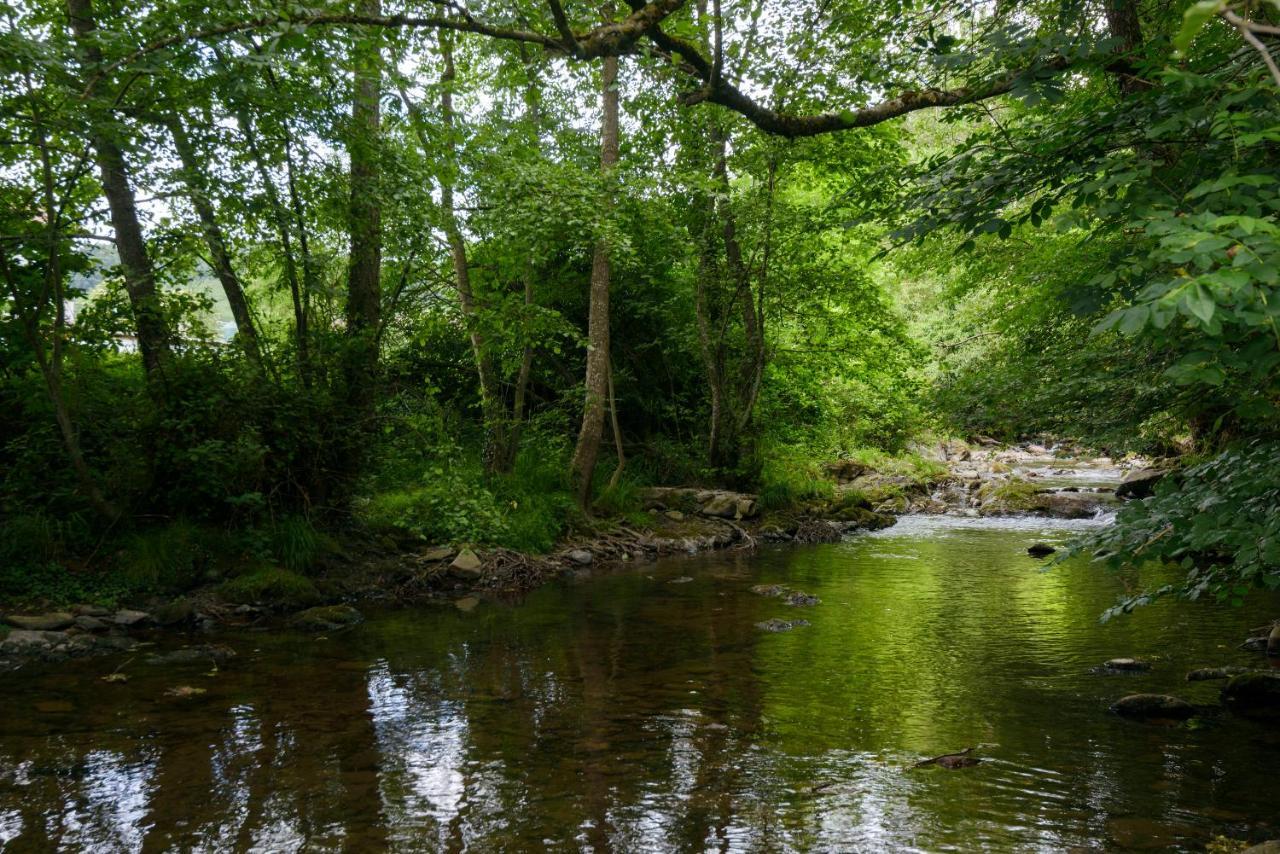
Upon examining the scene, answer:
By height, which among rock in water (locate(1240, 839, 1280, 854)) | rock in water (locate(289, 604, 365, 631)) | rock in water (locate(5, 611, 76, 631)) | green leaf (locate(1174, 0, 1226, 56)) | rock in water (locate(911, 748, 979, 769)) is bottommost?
rock in water (locate(911, 748, 979, 769))

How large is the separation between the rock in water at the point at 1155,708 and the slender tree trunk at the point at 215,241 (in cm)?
945

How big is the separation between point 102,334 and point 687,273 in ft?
36.9

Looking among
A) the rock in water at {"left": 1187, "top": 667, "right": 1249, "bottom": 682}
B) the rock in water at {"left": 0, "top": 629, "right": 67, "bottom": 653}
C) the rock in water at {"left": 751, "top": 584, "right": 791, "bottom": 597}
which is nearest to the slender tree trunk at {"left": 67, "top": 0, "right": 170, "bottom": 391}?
the rock in water at {"left": 0, "top": 629, "right": 67, "bottom": 653}

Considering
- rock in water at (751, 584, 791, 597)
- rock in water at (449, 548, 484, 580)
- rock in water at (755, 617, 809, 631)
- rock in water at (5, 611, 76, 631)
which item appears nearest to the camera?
rock in water at (5, 611, 76, 631)

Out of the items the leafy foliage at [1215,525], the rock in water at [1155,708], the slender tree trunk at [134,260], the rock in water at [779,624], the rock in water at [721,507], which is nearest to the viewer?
the leafy foliage at [1215,525]

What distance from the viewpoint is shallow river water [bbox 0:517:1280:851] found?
14.2ft

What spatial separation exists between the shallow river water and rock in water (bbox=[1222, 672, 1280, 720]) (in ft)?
0.64

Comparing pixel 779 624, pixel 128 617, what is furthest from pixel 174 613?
pixel 779 624

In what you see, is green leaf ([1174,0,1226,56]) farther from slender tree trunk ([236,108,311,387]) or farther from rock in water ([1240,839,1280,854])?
slender tree trunk ([236,108,311,387])

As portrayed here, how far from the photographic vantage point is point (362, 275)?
11766 millimetres

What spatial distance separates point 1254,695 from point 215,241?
10.6 m

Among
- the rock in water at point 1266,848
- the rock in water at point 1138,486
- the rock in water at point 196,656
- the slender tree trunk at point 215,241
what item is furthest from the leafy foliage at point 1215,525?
the rock in water at point 1138,486

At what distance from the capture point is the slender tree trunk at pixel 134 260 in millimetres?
9312

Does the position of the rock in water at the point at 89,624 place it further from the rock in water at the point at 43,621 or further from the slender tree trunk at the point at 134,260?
the slender tree trunk at the point at 134,260
